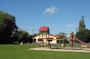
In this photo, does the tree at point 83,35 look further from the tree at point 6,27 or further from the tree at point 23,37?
the tree at point 6,27

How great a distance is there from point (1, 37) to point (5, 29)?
428 cm

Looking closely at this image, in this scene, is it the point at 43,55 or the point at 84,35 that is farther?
the point at 84,35

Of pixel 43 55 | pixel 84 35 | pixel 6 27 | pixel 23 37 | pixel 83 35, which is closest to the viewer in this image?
pixel 43 55

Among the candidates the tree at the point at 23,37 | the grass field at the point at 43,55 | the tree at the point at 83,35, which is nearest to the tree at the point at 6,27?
the tree at the point at 23,37

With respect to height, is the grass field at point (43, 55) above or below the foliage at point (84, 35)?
below

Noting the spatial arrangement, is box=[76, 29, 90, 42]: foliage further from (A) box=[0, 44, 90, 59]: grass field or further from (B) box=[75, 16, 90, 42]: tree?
(A) box=[0, 44, 90, 59]: grass field

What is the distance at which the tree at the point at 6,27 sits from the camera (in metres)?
92.1

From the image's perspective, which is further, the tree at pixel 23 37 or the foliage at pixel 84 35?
the tree at pixel 23 37

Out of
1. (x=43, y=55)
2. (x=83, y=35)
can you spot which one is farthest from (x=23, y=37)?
(x=43, y=55)

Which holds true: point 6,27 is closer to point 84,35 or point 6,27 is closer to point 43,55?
point 84,35

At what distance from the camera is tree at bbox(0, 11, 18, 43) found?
302 ft

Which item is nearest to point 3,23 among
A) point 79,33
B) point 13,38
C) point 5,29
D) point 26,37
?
point 5,29

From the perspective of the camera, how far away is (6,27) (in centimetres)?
9494

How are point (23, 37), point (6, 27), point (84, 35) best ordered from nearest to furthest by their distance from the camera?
point (6, 27) < point (84, 35) < point (23, 37)
